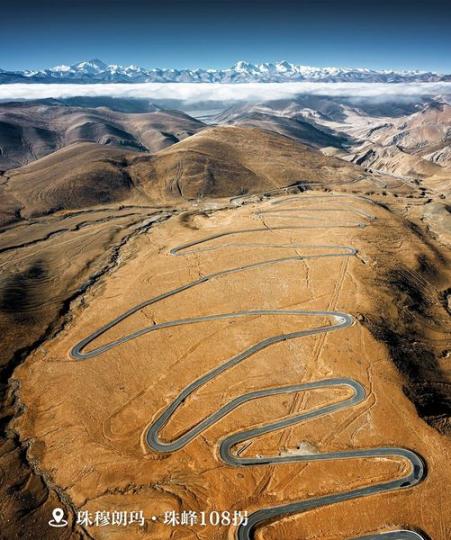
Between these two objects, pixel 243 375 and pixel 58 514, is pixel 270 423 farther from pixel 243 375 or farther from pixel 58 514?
pixel 58 514

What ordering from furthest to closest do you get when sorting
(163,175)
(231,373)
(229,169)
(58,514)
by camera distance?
1. (229,169)
2. (163,175)
3. (231,373)
4. (58,514)

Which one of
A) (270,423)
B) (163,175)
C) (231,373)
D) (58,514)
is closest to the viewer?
(58,514)

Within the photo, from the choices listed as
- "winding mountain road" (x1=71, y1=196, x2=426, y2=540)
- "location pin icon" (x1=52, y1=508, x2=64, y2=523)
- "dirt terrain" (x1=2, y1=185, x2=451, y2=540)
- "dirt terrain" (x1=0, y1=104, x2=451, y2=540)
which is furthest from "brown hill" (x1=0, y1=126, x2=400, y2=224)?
"location pin icon" (x1=52, y1=508, x2=64, y2=523)

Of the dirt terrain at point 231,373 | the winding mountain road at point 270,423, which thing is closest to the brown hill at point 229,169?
the dirt terrain at point 231,373

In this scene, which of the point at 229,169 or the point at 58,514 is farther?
the point at 229,169

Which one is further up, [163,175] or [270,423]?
[163,175]

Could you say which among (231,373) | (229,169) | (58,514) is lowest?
(58,514)

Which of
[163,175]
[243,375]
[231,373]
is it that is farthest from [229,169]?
[243,375]
